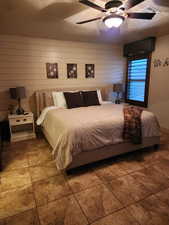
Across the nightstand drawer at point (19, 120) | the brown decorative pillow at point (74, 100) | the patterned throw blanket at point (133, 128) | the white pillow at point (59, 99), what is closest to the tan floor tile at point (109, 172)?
the patterned throw blanket at point (133, 128)

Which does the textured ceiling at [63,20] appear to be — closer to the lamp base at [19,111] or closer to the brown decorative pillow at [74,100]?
the brown decorative pillow at [74,100]

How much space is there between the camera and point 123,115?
2648mm

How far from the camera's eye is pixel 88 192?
1870 millimetres

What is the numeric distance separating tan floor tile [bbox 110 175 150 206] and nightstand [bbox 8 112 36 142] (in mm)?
2355

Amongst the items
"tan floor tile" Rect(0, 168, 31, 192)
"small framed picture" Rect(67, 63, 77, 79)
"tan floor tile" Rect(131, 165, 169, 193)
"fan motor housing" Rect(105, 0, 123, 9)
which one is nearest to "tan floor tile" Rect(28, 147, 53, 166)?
"tan floor tile" Rect(0, 168, 31, 192)

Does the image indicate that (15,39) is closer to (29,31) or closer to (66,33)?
(29,31)

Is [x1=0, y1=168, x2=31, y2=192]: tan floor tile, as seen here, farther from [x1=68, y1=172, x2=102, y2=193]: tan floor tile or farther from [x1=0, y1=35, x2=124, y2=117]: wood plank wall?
[x1=0, y1=35, x2=124, y2=117]: wood plank wall

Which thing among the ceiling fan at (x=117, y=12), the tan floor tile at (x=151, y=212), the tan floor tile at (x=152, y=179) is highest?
the ceiling fan at (x=117, y=12)

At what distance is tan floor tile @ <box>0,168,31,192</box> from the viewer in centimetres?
199

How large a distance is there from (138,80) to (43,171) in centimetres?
372

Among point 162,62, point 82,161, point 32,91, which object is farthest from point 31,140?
point 162,62

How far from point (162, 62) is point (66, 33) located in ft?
8.10

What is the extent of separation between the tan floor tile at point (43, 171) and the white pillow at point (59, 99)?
155 centimetres

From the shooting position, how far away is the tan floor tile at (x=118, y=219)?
1.47 metres
